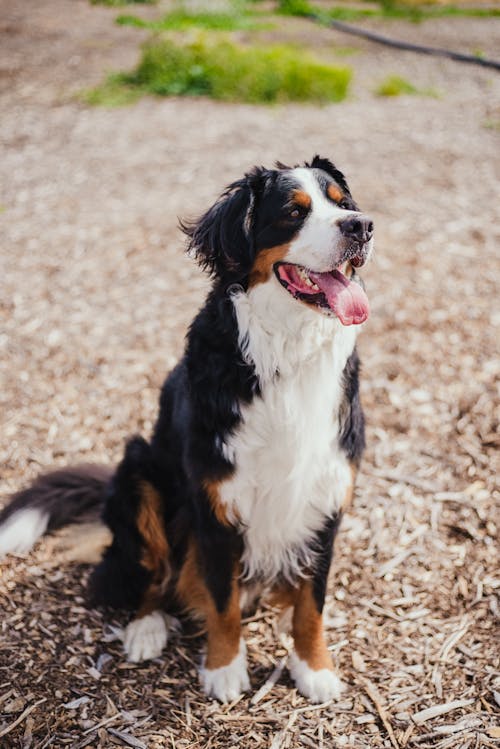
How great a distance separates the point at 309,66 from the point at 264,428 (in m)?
7.72

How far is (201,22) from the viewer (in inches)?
520

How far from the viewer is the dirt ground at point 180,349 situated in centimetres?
251

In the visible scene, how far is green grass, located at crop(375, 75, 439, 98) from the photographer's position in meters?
9.19

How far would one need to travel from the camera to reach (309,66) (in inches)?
348

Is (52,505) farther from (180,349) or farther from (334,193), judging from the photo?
(334,193)

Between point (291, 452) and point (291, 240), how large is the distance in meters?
0.71

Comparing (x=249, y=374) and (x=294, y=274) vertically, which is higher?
(x=294, y=274)

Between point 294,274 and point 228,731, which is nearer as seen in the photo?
point 294,274

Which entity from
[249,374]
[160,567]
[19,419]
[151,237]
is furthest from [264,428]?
[151,237]

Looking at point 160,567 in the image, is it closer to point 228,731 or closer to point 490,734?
point 228,731

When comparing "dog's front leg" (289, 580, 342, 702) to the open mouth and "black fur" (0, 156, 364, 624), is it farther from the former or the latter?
the open mouth

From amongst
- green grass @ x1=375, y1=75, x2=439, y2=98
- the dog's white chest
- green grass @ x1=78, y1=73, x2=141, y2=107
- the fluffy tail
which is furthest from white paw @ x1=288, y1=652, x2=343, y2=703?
green grass @ x1=375, y1=75, x2=439, y2=98

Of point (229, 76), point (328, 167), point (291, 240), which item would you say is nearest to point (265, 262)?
point (291, 240)

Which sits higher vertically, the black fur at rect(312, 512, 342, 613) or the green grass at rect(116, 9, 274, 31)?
the green grass at rect(116, 9, 274, 31)
